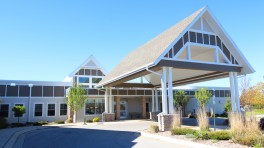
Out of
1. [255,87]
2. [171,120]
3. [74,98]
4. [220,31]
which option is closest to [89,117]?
[74,98]

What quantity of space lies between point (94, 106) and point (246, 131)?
74.1ft

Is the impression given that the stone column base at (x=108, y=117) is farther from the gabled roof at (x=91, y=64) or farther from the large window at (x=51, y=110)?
the gabled roof at (x=91, y=64)

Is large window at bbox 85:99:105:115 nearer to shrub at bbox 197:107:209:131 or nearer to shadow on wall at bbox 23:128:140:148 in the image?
shadow on wall at bbox 23:128:140:148

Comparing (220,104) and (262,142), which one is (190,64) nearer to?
(262,142)

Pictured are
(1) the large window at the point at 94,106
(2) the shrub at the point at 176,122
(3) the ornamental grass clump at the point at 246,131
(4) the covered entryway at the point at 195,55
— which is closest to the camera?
(3) the ornamental grass clump at the point at 246,131

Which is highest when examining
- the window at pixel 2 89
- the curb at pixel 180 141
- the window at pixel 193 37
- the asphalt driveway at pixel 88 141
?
the window at pixel 193 37

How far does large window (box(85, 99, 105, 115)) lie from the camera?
29797 millimetres

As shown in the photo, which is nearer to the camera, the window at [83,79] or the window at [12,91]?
the window at [12,91]

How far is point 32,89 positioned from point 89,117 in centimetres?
748

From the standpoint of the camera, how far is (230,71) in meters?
17.5

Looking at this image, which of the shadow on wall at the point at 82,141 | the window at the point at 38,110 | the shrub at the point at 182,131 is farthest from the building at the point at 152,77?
the shadow on wall at the point at 82,141

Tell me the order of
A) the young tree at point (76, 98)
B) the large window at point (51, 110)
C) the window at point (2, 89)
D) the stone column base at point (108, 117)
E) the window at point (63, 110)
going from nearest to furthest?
the young tree at point (76, 98) < the stone column base at point (108, 117) < the window at point (2, 89) < the large window at point (51, 110) < the window at point (63, 110)

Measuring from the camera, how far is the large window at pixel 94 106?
29.8 metres

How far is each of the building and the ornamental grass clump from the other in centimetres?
498
